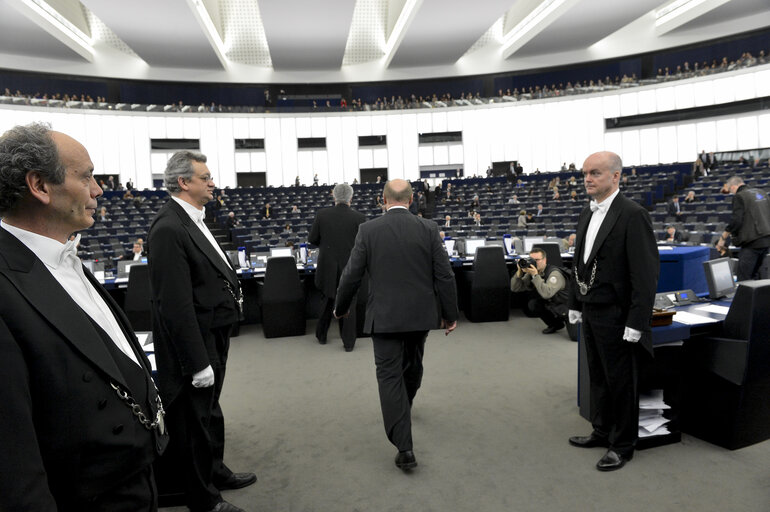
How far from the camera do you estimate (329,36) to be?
2075cm

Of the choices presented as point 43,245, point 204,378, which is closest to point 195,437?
point 204,378

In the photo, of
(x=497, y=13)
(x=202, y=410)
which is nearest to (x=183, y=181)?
(x=202, y=410)

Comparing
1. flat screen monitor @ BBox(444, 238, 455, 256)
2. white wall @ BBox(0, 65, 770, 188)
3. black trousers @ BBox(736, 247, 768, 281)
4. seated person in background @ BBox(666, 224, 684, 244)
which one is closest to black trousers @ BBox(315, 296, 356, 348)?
flat screen monitor @ BBox(444, 238, 455, 256)

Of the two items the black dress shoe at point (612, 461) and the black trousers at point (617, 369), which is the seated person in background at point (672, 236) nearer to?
the black trousers at point (617, 369)

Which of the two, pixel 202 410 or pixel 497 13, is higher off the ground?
pixel 497 13

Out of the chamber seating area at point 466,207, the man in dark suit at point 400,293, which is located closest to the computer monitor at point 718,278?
the man in dark suit at point 400,293

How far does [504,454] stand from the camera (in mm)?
2916

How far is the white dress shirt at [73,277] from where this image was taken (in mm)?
1080

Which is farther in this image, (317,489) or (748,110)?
(748,110)

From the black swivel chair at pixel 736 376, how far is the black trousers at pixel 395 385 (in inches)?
67.1

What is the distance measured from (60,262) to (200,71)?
26991 millimetres

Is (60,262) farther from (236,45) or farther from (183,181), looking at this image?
(236,45)

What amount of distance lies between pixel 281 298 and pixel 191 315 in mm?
3909

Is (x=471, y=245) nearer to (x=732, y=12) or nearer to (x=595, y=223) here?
(x=595, y=223)
